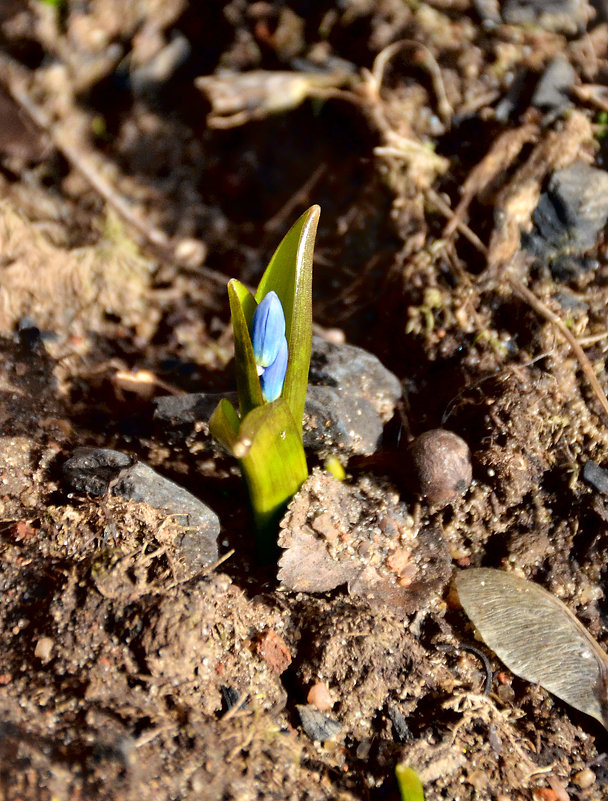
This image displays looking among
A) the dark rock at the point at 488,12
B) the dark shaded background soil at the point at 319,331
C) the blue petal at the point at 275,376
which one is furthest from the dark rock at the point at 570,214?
the blue petal at the point at 275,376

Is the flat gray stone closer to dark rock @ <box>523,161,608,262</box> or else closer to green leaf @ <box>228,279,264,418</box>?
green leaf @ <box>228,279,264,418</box>

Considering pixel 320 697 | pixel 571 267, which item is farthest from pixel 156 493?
pixel 571 267

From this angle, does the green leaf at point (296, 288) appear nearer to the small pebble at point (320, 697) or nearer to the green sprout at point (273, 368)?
the green sprout at point (273, 368)

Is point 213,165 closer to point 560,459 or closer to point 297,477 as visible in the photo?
point 297,477

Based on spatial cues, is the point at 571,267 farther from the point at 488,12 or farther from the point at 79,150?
the point at 79,150

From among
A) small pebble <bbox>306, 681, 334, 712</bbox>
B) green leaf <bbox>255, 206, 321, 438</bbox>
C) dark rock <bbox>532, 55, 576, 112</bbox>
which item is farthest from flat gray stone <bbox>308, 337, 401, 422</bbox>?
dark rock <bbox>532, 55, 576, 112</bbox>
